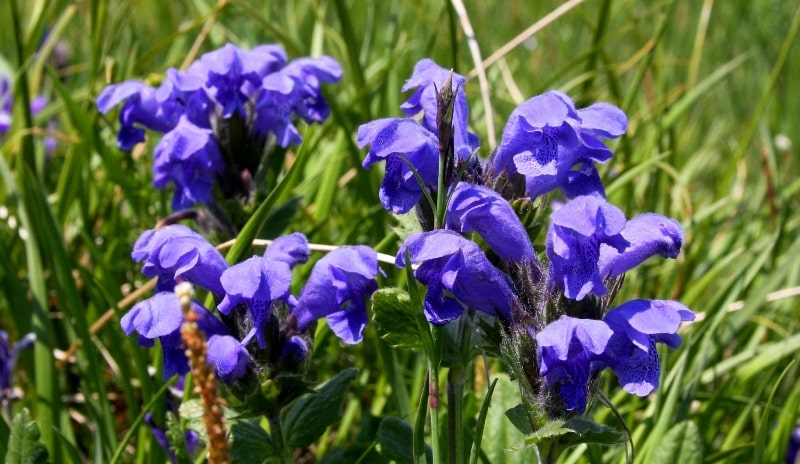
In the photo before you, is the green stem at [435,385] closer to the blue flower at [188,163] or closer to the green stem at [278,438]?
the green stem at [278,438]

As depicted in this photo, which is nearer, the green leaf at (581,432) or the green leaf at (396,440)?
the green leaf at (581,432)

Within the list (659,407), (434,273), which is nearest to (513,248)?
(434,273)

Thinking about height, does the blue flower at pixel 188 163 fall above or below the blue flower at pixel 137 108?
below

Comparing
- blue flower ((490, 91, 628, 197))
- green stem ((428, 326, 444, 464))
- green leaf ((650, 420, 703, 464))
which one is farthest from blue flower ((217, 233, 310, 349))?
green leaf ((650, 420, 703, 464))

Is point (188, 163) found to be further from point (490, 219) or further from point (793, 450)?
point (793, 450)

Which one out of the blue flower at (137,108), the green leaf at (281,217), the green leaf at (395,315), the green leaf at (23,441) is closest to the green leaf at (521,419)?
the green leaf at (395,315)

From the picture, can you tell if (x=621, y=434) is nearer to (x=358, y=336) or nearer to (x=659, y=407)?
A: (x=358, y=336)

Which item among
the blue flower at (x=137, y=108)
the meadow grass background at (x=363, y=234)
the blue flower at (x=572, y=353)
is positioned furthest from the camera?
the blue flower at (x=137, y=108)
